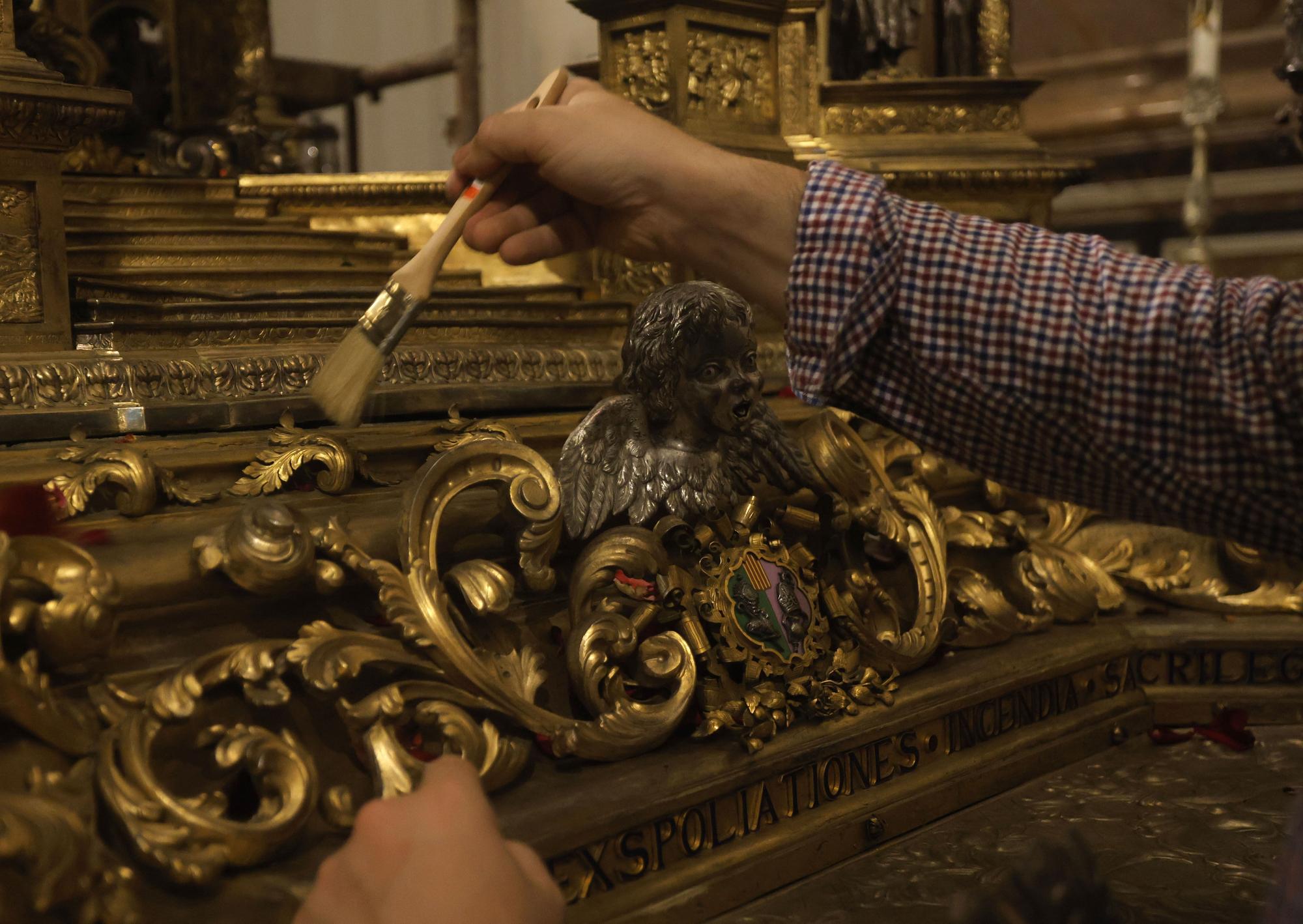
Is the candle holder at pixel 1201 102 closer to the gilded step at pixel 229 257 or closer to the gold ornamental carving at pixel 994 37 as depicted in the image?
the gold ornamental carving at pixel 994 37

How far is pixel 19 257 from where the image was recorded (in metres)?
1.15

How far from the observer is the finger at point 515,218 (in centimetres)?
86

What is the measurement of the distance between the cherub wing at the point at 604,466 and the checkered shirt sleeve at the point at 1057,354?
0.75 ft

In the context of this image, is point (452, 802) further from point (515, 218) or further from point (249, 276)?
point (249, 276)

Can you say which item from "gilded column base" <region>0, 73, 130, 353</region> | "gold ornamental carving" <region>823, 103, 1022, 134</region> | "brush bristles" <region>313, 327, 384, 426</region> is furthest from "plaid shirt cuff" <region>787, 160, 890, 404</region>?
"gold ornamental carving" <region>823, 103, 1022, 134</region>

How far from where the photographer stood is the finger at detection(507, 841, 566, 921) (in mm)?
575

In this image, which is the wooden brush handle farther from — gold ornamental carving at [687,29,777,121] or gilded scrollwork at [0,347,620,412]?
gold ornamental carving at [687,29,777,121]

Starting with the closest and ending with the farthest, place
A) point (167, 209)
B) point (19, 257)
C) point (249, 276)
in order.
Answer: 1. point (19, 257)
2. point (249, 276)
3. point (167, 209)

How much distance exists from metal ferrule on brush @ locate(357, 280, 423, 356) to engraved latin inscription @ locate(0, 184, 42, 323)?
1.60 feet

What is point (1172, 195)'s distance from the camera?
3277mm

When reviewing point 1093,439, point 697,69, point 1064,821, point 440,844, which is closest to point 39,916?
point 440,844

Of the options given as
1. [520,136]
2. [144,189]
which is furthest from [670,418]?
[144,189]

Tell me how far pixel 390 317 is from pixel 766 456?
0.34m

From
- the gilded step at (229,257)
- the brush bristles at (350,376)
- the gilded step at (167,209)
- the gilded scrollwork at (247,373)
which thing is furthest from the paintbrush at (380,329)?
the gilded step at (167,209)
